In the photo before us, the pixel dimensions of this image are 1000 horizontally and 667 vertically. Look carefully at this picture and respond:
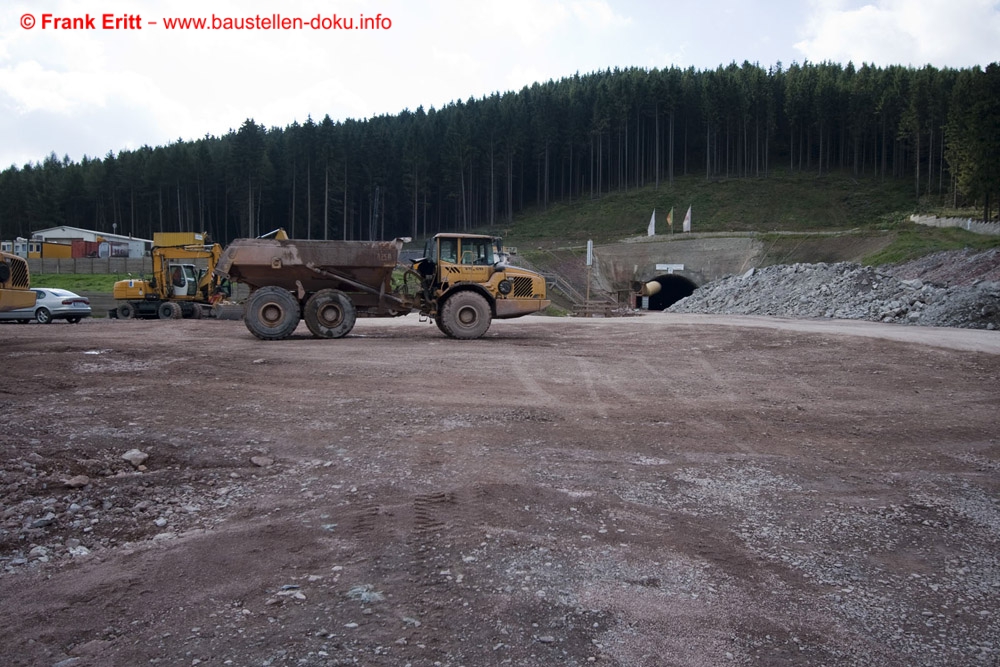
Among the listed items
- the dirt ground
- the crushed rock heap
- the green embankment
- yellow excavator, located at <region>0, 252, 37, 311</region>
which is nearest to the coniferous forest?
the green embankment

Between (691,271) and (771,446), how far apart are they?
47064mm

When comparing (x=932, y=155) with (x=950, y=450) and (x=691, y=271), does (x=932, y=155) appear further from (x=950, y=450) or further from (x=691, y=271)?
(x=950, y=450)

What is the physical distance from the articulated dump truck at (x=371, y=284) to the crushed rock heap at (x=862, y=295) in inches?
648

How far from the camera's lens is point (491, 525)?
5.13 metres

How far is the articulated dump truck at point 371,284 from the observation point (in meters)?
18.5

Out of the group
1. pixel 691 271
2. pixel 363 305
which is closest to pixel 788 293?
pixel 691 271

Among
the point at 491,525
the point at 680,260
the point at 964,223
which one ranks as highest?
the point at 964,223

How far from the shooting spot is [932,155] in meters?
75.9

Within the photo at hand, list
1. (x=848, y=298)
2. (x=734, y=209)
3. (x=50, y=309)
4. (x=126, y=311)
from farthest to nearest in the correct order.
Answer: (x=734, y=209), (x=848, y=298), (x=126, y=311), (x=50, y=309)

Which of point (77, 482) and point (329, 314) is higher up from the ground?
point (329, 314)

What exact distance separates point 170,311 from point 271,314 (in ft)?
45.3

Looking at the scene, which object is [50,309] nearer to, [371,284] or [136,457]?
[371,284]

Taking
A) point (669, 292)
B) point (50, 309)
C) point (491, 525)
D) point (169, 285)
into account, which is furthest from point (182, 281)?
point (669, 292)

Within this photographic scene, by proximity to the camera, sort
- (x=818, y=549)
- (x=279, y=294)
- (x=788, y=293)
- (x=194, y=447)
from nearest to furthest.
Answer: (x=818, y=549) → (x=194, y=447) → (x=279, y=294) → (x=788, y=293)
